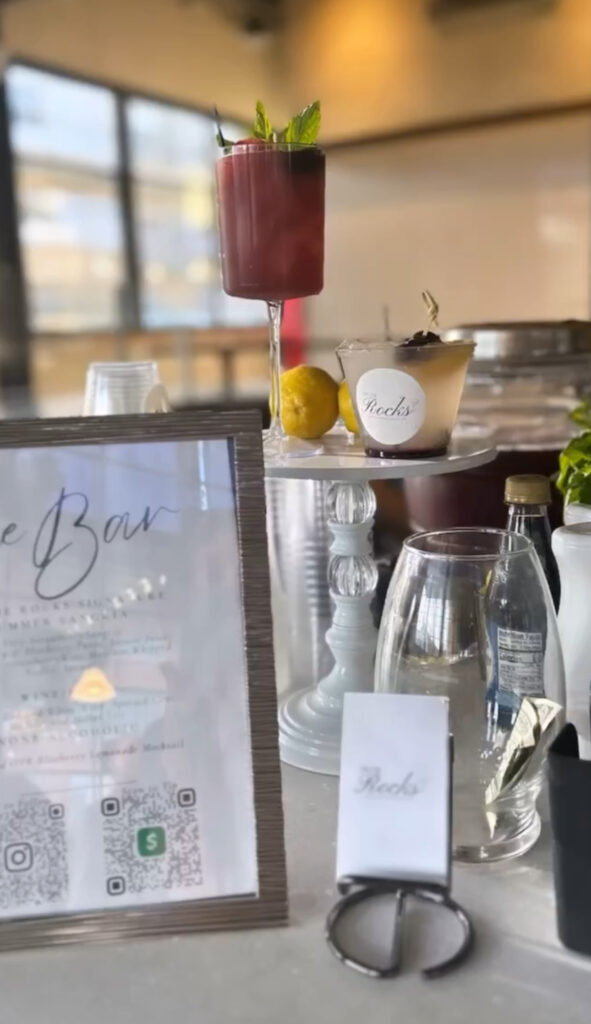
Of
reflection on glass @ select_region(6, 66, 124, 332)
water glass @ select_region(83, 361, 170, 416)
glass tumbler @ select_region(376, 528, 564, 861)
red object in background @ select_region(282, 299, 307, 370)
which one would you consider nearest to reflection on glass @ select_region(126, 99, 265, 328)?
reflection on glass @ select_region(6, 66, 124, 332)

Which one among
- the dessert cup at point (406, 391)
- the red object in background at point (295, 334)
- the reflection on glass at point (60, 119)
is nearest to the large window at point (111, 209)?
the reflection on glass at point (60, 119)

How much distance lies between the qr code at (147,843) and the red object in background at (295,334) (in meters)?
2.62

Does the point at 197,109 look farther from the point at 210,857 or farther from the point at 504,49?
the point at 210,857

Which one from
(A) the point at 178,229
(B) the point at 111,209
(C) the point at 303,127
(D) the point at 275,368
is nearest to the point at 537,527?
(D) the point at 275,368

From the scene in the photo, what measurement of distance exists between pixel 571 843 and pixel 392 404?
32 centimetres

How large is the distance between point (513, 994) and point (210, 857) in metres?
0.17

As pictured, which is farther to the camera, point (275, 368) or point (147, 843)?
point (275, 368)

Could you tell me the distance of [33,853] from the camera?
0.51m

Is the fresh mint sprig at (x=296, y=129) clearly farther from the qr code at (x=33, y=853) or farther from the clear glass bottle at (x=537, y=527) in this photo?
the qr code at (x=33, y=853)

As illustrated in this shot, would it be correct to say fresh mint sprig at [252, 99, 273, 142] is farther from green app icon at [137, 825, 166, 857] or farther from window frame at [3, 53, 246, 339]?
window frame at [3, 53, 246, 339]

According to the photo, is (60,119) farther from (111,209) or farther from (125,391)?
(125,391)

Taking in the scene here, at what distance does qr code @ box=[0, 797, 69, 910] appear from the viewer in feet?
1.66

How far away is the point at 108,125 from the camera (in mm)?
3828

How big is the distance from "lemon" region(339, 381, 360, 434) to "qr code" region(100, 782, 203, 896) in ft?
1.19
